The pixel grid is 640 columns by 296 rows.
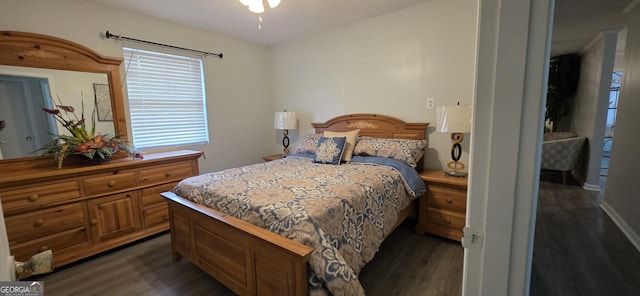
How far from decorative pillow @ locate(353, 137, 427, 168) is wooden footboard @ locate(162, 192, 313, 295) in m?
1.56

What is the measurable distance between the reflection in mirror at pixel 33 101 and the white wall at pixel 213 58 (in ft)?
1.20

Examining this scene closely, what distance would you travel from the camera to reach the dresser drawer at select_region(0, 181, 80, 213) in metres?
1.81

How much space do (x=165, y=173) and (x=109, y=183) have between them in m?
0.45

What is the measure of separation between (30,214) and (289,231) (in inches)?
80.5

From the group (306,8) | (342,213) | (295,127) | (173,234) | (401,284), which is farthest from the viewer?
(295,127)

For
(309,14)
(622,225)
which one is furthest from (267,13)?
(622,225)

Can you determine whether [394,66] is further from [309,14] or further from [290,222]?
[290,222]

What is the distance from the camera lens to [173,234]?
2.06 metres

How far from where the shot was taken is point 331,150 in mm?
2637

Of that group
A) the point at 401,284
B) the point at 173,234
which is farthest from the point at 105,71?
the point at 401,284

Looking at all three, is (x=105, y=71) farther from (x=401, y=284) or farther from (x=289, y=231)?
(x=401, y=284)

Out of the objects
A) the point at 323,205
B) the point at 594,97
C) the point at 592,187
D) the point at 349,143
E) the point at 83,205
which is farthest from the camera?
the point at 592,187

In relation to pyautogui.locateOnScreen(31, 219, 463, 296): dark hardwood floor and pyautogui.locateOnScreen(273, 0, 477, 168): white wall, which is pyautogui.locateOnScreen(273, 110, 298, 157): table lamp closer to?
pyautogui.locateOnScreen(273, 0, 477, 168): white wall

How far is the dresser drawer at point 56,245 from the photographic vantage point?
1.87 meters
